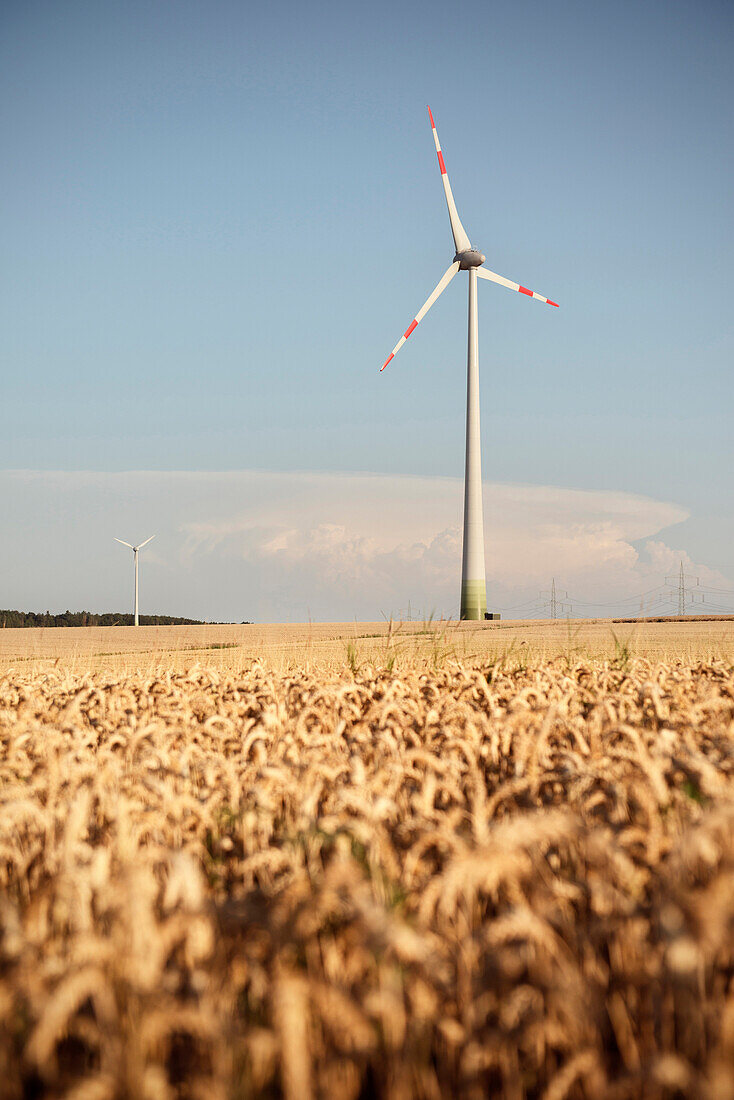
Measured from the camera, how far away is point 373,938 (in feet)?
5.38

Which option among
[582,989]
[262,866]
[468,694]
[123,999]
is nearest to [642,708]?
[468,694]

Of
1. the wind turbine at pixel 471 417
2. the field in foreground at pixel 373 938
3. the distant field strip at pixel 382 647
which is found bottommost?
the distant field strip at pixel 382 647

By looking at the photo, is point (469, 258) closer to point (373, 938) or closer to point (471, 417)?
point (471, 417)

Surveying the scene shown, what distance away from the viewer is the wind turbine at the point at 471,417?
54438 mm

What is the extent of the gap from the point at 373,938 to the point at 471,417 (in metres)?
60.6

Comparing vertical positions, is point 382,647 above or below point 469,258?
below

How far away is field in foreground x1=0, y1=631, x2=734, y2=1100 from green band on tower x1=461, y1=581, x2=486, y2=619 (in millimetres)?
63415

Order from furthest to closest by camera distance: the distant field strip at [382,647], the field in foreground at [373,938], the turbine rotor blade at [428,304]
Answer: the turbine rotor blade at [428,304], the distant field strip at [382,647], the field in foreground at [373,938]

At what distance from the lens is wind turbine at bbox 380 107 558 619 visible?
5444cm

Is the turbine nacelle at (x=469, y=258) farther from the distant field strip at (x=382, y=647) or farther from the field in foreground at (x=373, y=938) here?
the field in foreground at (x=373, y=938)

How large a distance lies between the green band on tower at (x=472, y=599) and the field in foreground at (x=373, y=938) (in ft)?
208

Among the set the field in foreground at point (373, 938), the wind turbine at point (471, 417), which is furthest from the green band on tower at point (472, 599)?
the field in foreground at point (373, 938)

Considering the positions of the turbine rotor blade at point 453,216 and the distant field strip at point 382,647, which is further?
the turbine rotor blade at point 453,216

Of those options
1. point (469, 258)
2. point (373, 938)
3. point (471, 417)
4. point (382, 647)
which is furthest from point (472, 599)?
point (373, 938)
